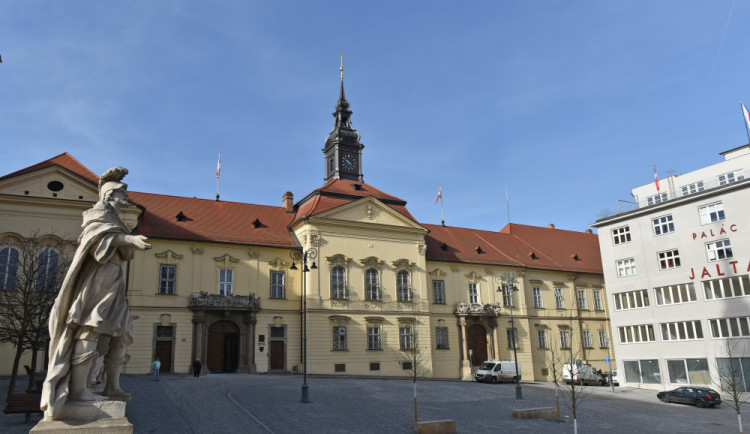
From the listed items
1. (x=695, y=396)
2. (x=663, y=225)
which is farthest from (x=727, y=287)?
(x=695, y=396)

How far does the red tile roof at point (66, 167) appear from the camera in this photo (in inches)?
1352

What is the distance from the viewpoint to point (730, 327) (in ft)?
115

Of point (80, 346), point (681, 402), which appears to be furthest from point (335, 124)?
point (80, 346)

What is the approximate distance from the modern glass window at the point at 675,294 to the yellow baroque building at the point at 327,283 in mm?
7009

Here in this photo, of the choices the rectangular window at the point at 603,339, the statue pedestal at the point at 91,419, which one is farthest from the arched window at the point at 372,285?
the statue pedestal at the point at 91,419

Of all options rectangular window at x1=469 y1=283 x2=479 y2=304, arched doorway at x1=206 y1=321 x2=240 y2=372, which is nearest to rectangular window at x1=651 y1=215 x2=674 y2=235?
rectangular window at x1=469 y1=283 x2=479 y2=304

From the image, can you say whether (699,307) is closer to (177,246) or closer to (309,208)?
(309,208)

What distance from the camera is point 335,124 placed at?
175 feet

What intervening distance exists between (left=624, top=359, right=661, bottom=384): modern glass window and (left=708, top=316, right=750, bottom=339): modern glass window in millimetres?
4915

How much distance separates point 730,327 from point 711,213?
737 centimetres

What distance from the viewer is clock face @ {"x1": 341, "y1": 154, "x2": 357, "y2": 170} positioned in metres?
50.4

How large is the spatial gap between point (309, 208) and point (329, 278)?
592 cm

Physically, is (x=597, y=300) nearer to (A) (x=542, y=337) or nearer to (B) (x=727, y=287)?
(A) (x=542, y=337)

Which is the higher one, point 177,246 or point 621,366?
point 177,246
